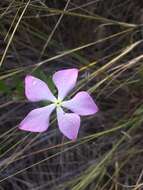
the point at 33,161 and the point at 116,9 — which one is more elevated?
the point at 116,9

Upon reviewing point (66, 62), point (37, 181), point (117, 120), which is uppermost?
point (66, 62)

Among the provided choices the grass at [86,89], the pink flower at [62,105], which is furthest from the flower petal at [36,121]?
the grass at [86,89]

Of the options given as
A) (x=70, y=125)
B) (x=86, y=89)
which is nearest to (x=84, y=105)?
(x=70, y=125)

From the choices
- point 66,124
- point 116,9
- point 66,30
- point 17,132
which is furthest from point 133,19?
point 66,124

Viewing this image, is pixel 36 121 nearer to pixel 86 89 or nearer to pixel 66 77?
pixel 66 77

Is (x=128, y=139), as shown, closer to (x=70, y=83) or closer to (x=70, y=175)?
(x=70, y=175)

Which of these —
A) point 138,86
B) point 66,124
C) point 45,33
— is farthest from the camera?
point 45,33
